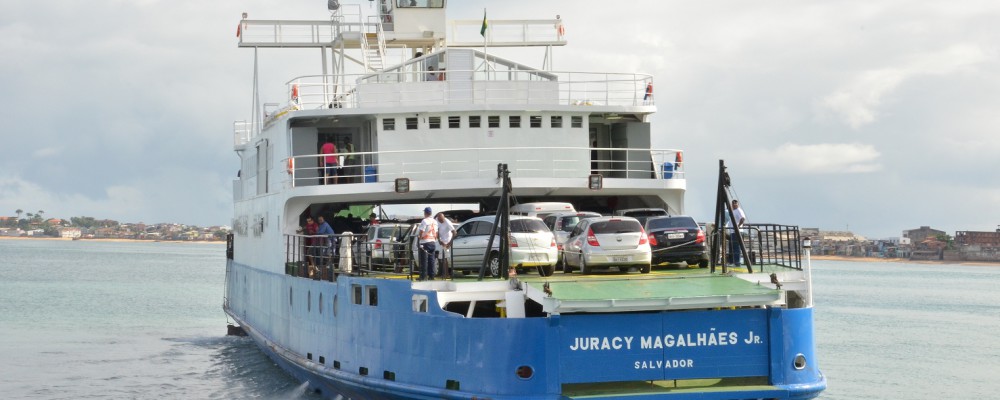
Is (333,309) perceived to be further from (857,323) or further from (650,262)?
(857,323)

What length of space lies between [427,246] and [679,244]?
16.2 feet

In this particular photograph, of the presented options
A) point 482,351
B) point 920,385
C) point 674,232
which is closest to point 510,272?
point 482,351

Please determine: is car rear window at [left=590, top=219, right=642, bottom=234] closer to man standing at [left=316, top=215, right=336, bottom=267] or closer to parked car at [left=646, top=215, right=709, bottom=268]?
parked car at [left=646, top=215, right=709, bottom=268]

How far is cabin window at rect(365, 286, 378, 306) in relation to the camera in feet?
62.3

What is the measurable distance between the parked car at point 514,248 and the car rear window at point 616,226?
2.67 feet

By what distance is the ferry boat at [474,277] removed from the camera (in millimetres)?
15820

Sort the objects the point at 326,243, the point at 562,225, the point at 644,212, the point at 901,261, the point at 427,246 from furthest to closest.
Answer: the point at 901,261 → the point at 644,212 → the point at 326,243 → the point at 562,225 → the point at 427,246

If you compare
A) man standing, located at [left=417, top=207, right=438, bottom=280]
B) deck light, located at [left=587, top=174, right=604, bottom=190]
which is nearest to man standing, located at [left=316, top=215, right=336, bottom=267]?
man standing, located at [left=417, top=207, right=438, bottom=280]

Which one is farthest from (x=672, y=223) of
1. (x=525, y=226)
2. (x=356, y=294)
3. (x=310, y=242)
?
(x=310, y=242)

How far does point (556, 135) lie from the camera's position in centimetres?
2562

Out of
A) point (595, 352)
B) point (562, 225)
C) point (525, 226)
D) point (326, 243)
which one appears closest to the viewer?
point (595, 352)

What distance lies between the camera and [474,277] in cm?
1933

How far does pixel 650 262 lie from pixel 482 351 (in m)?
→ 4.80

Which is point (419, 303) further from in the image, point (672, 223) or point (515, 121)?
point (515, 121)
